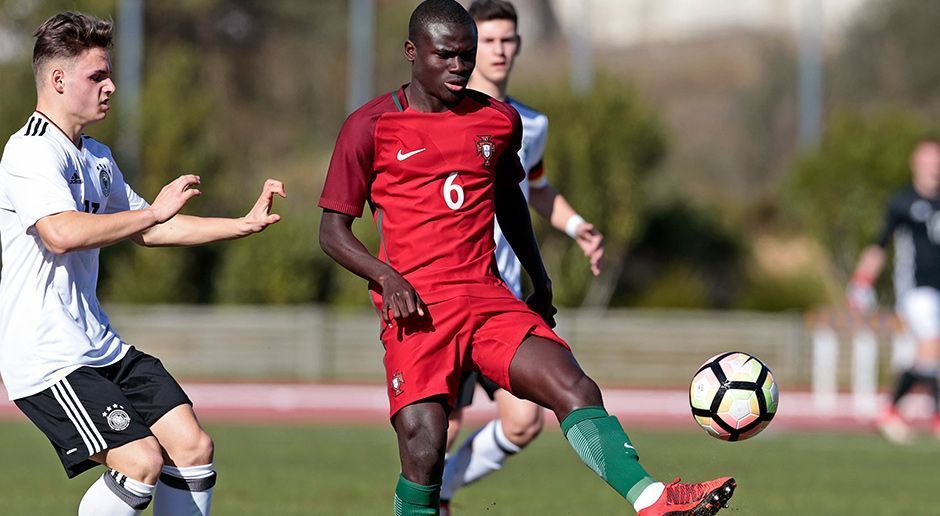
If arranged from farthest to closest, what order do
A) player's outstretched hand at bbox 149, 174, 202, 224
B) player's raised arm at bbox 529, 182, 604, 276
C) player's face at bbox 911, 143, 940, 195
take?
player's face at bbox 911, 143, 940, 195, player's raised arm at bbox 529, 182, 604, 276, player's outstretched hand at bbox 149, 174, 202, 224

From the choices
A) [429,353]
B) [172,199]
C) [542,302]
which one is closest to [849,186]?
[542,302]

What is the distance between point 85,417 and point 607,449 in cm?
187

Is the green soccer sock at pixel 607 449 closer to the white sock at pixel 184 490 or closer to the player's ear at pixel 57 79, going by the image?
the white sock at pixel 184 490

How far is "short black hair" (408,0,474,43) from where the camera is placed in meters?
5.39

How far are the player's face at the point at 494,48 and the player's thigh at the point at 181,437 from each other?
8.92 feet

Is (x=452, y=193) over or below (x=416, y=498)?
over

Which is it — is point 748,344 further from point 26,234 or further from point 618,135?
point 26,234

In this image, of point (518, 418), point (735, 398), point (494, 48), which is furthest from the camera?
point (494, 48)

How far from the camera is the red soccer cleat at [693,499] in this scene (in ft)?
15.3

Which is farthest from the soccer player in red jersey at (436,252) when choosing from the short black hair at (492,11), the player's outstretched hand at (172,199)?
the short black hair at (492,11)

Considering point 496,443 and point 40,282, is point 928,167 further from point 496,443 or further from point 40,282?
point 40,282

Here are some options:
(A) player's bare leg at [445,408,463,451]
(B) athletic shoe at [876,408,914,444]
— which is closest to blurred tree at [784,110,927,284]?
(B) athletic shoe at [876,408,914,444]

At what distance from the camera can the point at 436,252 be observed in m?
5.44

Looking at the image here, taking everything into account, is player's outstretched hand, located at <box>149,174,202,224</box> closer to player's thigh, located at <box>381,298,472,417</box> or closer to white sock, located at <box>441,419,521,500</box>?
player's thigh, located at <box>381,298,472,417</box>
